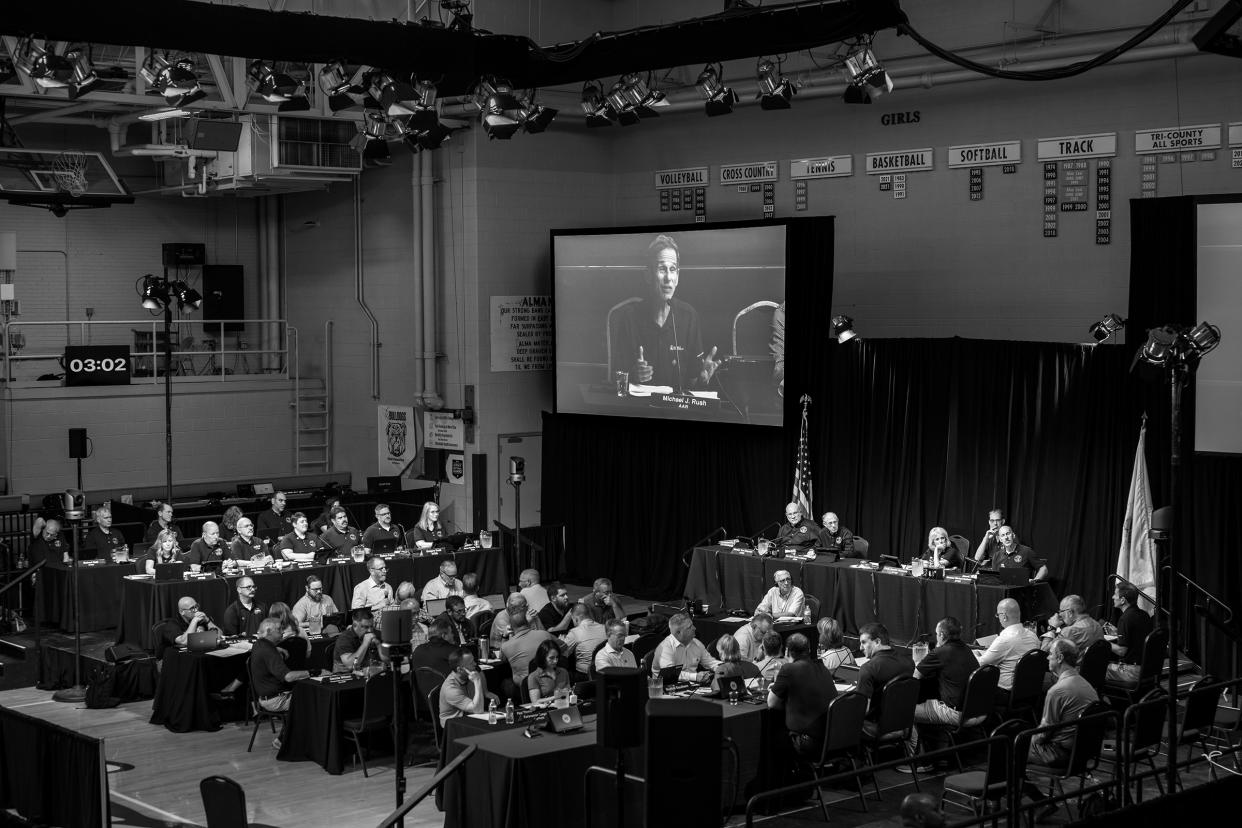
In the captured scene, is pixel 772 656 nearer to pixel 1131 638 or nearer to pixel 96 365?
pixel 1131 638

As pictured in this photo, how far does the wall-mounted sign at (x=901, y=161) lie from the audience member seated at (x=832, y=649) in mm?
7099

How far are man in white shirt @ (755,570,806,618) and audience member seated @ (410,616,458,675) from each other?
3421 millimetres

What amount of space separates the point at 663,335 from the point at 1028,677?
8321 mm

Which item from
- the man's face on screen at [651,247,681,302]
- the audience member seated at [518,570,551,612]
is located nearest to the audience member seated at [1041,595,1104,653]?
the audience member seated at [518,570,551,612]

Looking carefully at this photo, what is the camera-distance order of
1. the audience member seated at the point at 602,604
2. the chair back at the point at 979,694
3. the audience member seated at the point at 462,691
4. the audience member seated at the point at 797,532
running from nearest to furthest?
1. the audience member seated at the point at 462,691
2. the chair back at the point at 979,694
3. the audience member seated at the point at 602,604
4. the audience member seated at the point at 797,532

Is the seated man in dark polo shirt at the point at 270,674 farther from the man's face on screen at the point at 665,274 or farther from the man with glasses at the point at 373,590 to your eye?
the man's face on screen at the point at 665,274

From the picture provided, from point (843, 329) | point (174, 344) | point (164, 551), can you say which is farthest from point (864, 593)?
point (174, 344)

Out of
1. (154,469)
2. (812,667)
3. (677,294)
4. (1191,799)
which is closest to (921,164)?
(677,294)

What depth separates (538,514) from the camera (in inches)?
814

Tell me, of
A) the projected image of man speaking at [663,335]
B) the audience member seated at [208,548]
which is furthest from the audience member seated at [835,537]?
the audience member seated at [208,548]

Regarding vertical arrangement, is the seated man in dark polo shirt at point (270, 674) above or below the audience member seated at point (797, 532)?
below

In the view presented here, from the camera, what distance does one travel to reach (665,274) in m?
18.6

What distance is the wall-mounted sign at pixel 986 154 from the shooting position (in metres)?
16.1

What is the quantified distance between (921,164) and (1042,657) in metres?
7.27
